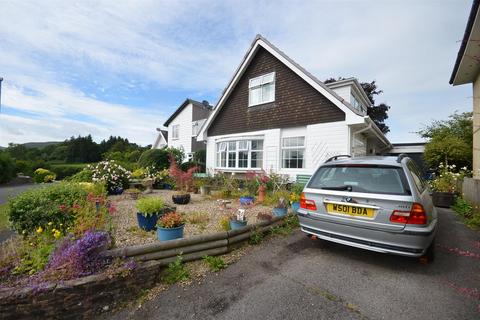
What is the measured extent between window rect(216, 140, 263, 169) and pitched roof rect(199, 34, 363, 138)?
6.88 ft

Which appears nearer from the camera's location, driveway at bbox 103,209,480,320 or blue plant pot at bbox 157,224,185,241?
driveway at bbox 103,209,480,320

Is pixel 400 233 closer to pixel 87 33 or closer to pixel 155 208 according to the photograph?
pixel 155 208

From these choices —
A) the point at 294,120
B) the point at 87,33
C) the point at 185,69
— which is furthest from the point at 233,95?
the point at 87,33

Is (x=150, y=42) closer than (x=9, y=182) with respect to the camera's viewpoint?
Yes

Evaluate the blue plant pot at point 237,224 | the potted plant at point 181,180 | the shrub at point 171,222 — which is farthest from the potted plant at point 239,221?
the potted plant at point 181,180

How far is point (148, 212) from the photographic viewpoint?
4422mm

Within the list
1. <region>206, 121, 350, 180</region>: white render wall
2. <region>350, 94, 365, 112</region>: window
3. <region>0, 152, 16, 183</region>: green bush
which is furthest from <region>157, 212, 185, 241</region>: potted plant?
<region>0, 152, 16, 183</region>: green bush

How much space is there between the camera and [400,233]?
2.85 metres

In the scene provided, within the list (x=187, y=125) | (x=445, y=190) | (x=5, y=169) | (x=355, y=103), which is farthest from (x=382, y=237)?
(x=187, y=125)

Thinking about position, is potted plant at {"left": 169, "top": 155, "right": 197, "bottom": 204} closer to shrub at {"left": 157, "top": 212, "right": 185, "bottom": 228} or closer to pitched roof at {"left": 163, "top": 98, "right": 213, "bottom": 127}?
shrub at {"left": 157, "top": 212, "right": 185, "bottom": 228}

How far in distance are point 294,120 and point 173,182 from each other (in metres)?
7.29

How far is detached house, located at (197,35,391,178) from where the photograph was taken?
921 centimetres

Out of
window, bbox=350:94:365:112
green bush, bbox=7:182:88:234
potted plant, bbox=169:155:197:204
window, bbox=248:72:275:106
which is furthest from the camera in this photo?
window, bbox=350:94:365:112

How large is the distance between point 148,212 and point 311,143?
7.69 meters
